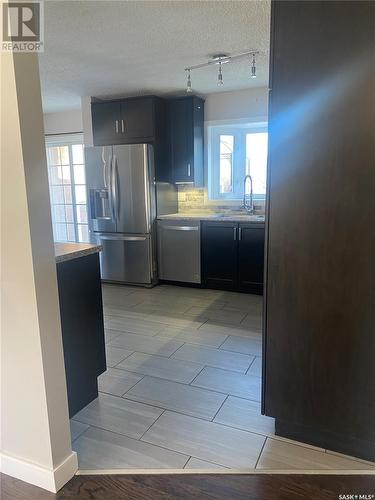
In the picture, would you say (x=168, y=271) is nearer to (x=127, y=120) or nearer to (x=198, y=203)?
(x=198, y=203)

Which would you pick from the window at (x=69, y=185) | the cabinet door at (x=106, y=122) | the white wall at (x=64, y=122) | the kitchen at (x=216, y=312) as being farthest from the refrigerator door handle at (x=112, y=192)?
the white wall at (x=64, y=122)

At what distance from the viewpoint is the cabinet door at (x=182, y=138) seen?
14.7 ft

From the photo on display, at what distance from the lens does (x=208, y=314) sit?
365 centimetres

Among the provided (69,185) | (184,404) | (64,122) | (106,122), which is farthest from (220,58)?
(69,185)

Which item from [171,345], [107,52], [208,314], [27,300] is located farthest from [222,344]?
[107,52]

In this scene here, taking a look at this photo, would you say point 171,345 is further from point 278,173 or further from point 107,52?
point 107,52

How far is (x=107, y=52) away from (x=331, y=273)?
8.52 ft

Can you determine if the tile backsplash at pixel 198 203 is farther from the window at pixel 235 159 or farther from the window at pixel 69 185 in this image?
the window at pixel 69 185

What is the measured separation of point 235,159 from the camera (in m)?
4.73

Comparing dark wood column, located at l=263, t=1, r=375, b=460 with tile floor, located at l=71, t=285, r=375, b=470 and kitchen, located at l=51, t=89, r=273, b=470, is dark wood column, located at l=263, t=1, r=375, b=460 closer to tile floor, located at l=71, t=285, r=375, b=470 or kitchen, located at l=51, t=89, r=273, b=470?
tile floor, located at l=71, t=285, r=375, b=470

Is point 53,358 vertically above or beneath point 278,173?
beneath

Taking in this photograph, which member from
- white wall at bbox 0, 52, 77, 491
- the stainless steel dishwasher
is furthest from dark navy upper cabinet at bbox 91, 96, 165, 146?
white wall at bbox 0, 52, 77, 491

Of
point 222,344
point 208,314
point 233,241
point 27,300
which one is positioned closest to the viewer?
point 27,300

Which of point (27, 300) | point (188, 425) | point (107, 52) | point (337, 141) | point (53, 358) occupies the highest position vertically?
point (107, 52)
